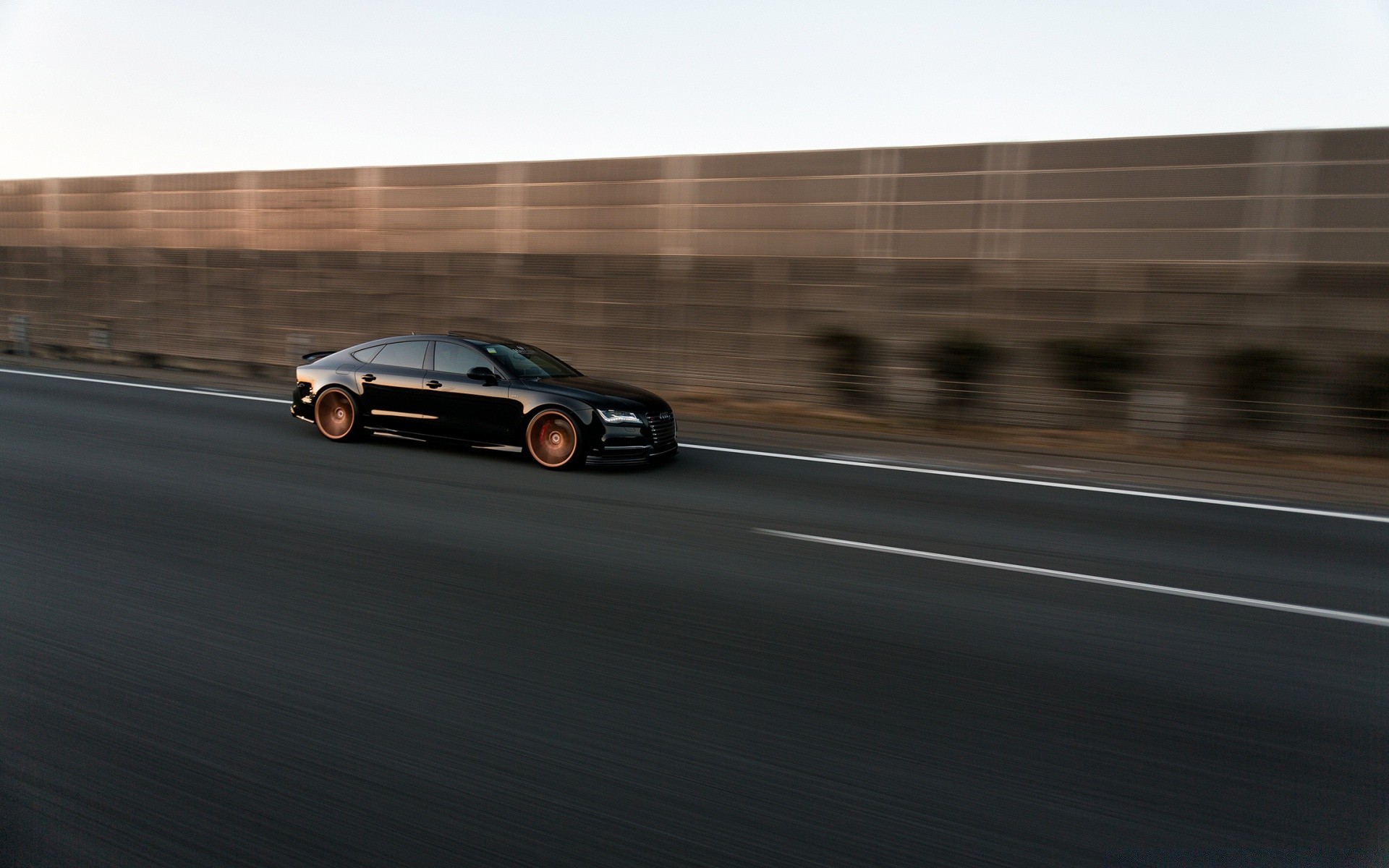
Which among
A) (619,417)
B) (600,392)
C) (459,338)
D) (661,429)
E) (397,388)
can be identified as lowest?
(661,429)

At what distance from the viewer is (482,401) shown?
1026 centimetres

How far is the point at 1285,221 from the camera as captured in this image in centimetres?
1284

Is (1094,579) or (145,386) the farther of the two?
(145,386)

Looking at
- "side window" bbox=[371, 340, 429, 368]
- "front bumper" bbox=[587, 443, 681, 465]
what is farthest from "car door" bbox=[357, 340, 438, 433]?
"front bumper" bbox=[587, 443, 681, 465]

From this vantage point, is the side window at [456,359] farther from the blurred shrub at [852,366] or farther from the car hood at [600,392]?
the blurred shrub at [852,366]

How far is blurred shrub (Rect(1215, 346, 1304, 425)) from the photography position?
40.9 feet

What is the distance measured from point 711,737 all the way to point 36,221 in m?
28.8

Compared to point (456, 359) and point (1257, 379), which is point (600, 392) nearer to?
point (456, 359)

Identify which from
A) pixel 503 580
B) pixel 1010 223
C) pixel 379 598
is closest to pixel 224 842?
pixel 379 598

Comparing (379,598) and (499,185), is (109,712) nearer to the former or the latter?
(379,598)

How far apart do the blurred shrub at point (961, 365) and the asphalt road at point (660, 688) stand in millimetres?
6219

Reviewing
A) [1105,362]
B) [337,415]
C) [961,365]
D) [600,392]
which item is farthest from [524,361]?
[1105,362]

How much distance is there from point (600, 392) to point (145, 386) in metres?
10.8

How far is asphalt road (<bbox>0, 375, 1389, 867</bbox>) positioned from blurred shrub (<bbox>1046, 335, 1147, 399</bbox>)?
Result: 5.47 meters
